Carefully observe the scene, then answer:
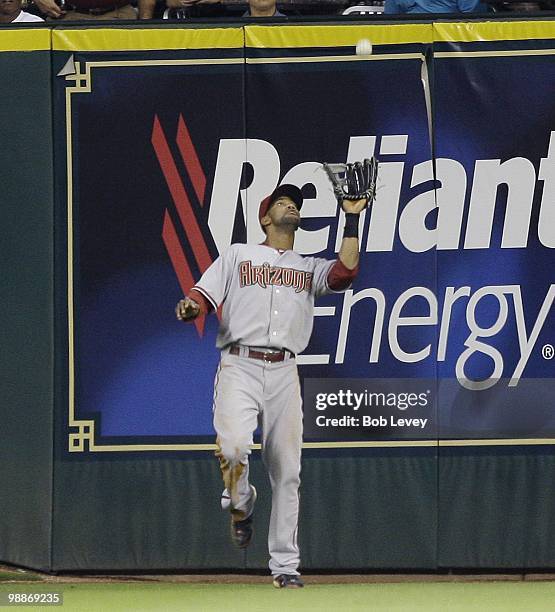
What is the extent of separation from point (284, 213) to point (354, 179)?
44cm

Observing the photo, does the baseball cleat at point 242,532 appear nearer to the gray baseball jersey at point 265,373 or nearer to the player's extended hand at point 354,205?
the gray baseball jersey at point 265,373

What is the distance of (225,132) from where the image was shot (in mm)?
8133

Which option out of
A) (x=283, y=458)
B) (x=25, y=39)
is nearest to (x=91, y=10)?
(x=25, y=39)

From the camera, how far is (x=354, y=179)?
7938mm

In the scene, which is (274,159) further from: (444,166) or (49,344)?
(49,344)

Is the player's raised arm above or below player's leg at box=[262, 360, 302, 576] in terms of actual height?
above

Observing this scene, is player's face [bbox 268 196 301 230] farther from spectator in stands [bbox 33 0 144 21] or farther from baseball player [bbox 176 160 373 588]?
spectator in stands [bbox 33 0 144 21]

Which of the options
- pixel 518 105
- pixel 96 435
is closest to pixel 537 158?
pixel 518 105

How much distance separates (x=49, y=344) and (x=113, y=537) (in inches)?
45.2

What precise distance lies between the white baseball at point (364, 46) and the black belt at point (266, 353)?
1.74m

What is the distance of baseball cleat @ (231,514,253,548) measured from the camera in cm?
804

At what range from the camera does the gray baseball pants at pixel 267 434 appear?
7.75m

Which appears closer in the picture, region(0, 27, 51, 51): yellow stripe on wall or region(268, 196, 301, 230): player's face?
region(268, 196, 301, 230): player's face

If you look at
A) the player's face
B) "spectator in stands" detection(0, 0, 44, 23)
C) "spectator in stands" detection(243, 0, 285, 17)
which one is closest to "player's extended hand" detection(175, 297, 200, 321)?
the player's face
